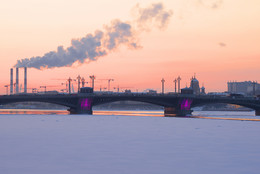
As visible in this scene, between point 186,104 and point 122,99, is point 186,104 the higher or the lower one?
the lower one

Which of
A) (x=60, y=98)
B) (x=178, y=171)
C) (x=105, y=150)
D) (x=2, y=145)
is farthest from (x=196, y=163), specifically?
(x=60, y=98)

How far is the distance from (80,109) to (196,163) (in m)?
92.2

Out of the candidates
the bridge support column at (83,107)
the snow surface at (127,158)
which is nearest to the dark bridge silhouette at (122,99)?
the bridge support column at (83,107)

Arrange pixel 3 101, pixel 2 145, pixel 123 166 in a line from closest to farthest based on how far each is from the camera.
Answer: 1. pixel 123 166
2. pixel 2 145
3. pixel 3 101

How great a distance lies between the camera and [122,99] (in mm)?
110625

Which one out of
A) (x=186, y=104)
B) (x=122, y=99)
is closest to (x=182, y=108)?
(x=186, y=104)

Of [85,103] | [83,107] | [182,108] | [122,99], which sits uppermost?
[122,99]

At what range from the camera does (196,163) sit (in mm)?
21359

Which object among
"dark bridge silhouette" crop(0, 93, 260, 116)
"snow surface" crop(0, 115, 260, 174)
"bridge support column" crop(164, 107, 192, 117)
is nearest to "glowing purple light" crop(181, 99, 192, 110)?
"dark bridge silhouette" crop(0, 93, 260, 116)

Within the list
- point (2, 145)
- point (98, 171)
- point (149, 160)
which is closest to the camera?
point (98, 171)

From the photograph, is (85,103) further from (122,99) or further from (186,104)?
(186,104)

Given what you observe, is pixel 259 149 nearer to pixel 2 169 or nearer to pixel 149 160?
pixel 149 160

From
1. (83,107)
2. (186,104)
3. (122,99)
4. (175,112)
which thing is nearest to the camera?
(122,99)

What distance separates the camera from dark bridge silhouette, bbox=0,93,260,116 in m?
106
